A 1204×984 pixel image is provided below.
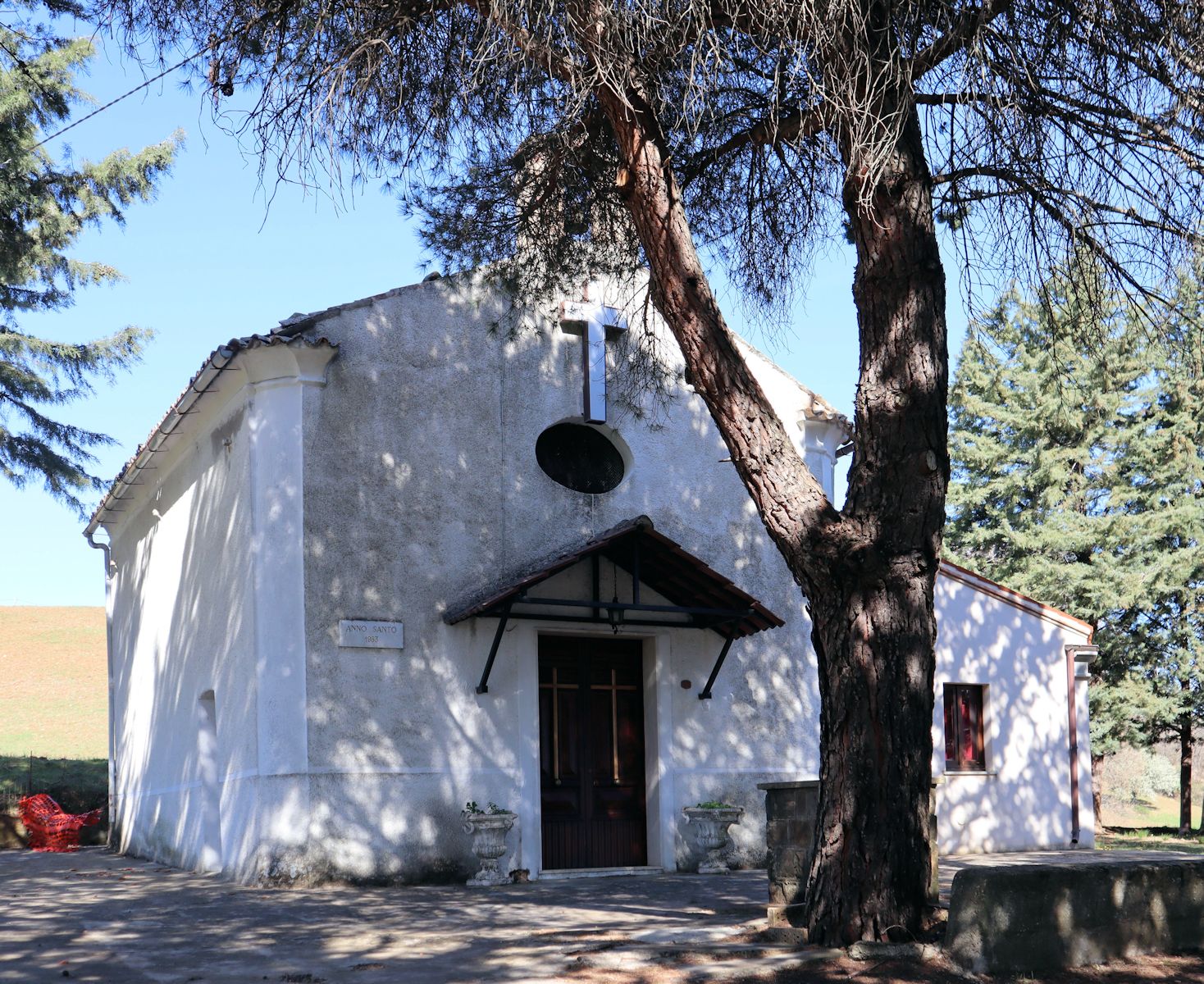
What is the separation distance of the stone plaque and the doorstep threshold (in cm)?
284

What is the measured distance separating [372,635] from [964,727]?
8849mm

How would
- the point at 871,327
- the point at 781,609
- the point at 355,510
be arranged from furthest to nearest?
the point at 781,609
the point at 355,510
the point at 871,327

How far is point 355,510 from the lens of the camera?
1315 centimetres

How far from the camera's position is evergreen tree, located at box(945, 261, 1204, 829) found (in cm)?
2788

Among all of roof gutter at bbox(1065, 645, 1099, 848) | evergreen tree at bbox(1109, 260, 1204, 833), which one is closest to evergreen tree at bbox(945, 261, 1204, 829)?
evergreen tree at bbox(1109, 260, 1204, 833)

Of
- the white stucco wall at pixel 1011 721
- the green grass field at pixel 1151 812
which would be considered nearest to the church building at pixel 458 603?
the white stucco wall at pixel 1011 721

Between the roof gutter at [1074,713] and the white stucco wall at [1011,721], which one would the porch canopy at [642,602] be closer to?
the white stucco wall at [1011,721]

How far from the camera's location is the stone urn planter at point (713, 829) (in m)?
14.0

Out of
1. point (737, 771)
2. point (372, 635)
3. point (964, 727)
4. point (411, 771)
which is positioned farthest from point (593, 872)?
point (964, 727)

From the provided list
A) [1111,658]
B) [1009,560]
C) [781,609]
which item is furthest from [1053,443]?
Answer: [781,609]

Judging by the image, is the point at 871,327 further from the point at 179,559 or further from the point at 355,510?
the point at 179,559

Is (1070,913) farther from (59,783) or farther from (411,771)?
(59,783)

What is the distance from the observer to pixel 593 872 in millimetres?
13828

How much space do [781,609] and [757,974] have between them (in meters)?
8.64
